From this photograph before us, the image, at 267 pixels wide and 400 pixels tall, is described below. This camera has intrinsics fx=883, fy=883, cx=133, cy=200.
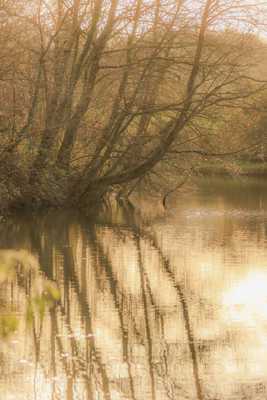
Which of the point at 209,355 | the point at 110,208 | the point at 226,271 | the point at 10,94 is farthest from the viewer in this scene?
the point at 110,208

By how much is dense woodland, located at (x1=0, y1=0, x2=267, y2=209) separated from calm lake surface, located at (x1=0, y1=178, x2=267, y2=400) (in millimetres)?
2307

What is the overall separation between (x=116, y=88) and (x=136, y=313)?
40.0 feet

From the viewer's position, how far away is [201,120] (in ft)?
68.9

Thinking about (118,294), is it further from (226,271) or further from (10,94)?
(10,94)

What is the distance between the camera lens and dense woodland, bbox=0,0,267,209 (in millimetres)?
18625

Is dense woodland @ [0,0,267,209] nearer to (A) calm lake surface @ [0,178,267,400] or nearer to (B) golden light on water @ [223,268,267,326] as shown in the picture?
(A) calm lake surface @ [0,178,267,400]

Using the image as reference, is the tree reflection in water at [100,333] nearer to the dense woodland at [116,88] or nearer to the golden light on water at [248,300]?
the golden light on water at [248,300]

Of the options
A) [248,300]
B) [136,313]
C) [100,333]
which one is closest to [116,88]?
[248,300]

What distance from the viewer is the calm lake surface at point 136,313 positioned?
6574 millimetres

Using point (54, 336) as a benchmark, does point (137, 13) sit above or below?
above

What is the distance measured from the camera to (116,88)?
68.9 feet

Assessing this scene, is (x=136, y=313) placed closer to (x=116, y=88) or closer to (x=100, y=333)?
(x=100, y=333)

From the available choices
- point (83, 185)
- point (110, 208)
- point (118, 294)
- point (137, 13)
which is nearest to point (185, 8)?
point (137, 13)

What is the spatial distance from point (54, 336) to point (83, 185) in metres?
13.5
